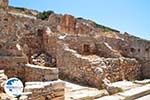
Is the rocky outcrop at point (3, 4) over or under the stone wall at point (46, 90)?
over

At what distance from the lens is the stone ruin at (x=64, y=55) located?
10.0 meters

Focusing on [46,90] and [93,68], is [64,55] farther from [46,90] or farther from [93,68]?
[46,90]

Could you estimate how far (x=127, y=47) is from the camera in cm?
1598

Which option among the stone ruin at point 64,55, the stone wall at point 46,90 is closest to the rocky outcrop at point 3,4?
the stone ruin at point 64,55

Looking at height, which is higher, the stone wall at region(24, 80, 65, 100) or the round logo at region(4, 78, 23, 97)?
the round logo at region(4, 78, 23, 97)

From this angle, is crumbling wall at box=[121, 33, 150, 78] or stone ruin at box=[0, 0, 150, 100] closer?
stone ruin at box=[0, 0, 150, 100]

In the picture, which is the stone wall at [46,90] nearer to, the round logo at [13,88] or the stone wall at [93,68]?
the round logo at [13,88]

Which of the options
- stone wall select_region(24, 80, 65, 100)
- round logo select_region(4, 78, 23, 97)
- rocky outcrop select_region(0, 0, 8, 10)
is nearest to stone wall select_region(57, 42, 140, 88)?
stone wall select_region(24, 80, 65, 100)

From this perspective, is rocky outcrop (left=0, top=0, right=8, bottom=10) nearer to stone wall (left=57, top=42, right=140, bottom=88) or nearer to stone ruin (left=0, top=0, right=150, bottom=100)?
stone ruin (left=0, top=0, right=150, bottom=100)

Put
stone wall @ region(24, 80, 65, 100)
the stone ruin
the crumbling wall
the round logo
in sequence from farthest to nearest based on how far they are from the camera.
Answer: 1. the crumbling wall
2. the stone ruin
3. stone wall @ region(24, 80, 65, 100)
4. the round logo

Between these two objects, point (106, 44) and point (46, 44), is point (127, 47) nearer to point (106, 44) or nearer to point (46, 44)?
point (106, 44)

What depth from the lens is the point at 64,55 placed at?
13266mm

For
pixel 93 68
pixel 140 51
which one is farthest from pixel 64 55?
pixel 140 51

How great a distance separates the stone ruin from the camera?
10.0 meters
